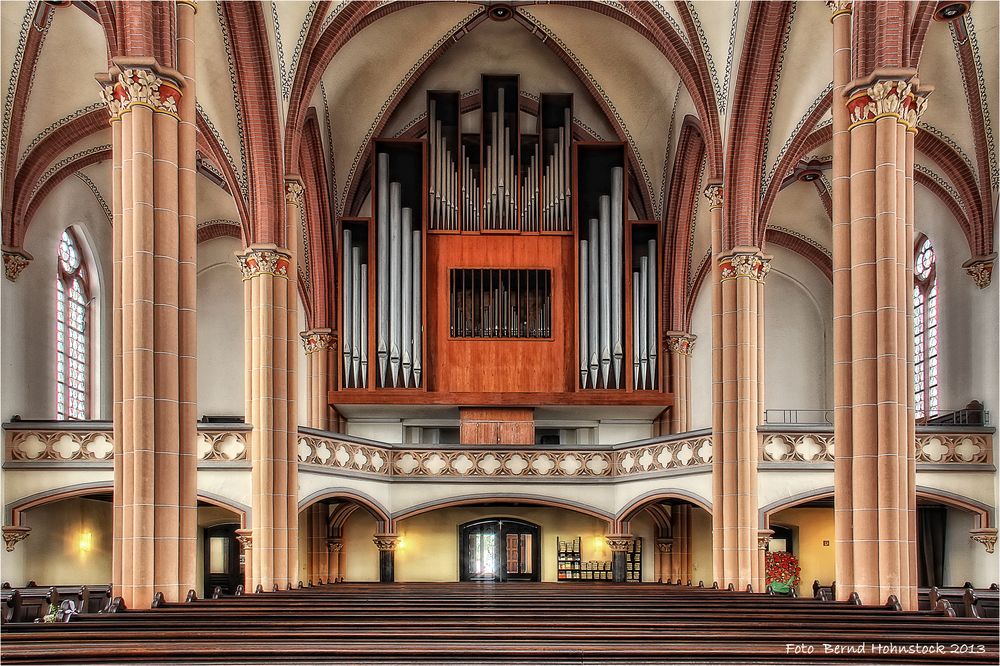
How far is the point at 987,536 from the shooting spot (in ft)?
67.1

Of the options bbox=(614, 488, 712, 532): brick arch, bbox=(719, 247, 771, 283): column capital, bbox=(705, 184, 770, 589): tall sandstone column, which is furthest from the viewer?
bbox=(614, 488, 712, 532): brick arch

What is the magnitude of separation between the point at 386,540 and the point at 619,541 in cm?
530

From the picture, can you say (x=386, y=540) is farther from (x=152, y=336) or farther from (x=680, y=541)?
(x=152, y=336)

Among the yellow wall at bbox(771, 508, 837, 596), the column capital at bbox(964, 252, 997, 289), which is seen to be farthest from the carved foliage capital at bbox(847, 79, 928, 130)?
the yellow wall at bbox(771, 508, 837, 596)

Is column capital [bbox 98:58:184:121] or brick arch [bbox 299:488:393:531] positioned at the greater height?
column capital [bbox 98:58:184:121]

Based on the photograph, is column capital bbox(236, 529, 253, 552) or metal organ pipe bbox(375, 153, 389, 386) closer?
column capital bbox(236, 529, 253, 552)

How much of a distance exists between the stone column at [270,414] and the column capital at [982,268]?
1423cm

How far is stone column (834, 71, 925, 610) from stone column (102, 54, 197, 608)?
24.1 feet

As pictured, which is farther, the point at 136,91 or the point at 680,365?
the point at 680,365

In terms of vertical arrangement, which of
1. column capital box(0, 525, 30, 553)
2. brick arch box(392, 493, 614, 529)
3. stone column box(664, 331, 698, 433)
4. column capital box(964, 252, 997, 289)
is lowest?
column capital box(0, 525, 30, 553)

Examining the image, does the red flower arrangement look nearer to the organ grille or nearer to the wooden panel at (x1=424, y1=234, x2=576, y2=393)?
the wooden panel at (x1=424, y1=234, x2=576, y2=393)

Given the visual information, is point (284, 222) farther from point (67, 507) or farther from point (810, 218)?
point (810, 218)

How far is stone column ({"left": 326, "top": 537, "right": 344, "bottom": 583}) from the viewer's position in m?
24.8

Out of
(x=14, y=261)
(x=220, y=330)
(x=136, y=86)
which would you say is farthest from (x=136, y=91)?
(x=220, y=330)
